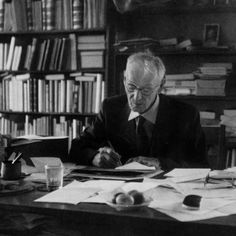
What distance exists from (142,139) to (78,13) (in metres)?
1.69

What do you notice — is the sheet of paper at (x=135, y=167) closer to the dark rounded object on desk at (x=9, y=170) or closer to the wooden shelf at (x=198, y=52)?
the dark rounded object on desk at (x=9, y=170)

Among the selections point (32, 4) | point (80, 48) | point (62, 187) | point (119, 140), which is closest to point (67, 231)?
point (62, 187)

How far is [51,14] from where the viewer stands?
370 cm

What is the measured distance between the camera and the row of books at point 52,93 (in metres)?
3.65

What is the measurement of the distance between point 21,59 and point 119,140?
72.2 inches

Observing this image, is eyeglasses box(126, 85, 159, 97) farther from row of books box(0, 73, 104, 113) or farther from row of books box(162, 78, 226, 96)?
row of books box(0, 73, 104, 113)

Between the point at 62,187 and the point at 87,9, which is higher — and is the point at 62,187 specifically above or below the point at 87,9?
below

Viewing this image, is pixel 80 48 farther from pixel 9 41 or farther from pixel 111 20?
pixel 9 41

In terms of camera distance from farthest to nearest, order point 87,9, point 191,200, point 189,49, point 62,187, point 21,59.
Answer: point 21,59 → point 87,9 → point 189,49 → point 62,187 → point 191,200

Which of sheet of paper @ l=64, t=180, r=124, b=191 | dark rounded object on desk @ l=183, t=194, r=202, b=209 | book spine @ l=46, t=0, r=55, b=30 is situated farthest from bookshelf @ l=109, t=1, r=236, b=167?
dark rounded object on desk @ l=183, t=194, r=202, b=209

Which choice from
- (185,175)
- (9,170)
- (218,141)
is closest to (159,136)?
(185,175)

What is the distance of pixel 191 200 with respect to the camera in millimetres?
1266

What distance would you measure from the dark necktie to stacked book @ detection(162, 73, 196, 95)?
3.71ft

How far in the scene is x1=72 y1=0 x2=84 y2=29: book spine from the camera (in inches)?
142
